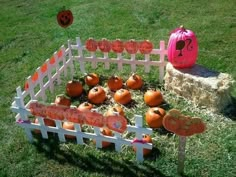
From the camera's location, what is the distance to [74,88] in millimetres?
6352

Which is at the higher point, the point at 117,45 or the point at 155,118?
the point at 117,45

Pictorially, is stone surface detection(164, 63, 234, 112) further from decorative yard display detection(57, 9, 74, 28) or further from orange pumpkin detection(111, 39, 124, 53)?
decorative yard display detection(57, 9, 74, 28)

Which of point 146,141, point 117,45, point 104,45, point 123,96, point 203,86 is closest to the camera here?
point 146,141

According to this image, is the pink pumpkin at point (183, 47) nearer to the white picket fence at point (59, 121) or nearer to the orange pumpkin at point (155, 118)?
the white picket fence at point (59, 121)

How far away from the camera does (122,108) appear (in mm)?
6004

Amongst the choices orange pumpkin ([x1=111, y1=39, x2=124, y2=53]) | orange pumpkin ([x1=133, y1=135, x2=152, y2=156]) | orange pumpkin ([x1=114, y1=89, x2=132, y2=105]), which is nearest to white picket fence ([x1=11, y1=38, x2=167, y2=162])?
orange pumpkin ([x1=133, y1=135, x2=152, y2=156])

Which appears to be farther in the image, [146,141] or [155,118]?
[155,118]

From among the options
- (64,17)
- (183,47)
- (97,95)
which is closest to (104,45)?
(64,17)

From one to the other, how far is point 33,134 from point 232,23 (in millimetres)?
5306

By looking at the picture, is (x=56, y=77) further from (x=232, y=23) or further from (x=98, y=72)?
(x=232, y=23)

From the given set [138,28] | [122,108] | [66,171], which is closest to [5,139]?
[66,171]

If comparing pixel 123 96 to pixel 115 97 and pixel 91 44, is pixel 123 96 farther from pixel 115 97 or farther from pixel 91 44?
pixel 91 44

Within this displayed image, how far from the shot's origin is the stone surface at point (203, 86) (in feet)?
18.1

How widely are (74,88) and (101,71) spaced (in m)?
1.00
